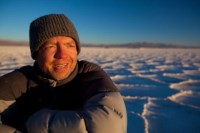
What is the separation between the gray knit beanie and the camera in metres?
1.38

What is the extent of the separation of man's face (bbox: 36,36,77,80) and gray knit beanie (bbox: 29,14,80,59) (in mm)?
30

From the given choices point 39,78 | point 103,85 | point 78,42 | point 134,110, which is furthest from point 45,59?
point 134,110

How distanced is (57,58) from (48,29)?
0.16 metres

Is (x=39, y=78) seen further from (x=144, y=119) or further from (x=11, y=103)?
(x=144, y=119)

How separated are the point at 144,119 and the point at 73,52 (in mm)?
1440

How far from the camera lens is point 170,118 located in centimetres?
267

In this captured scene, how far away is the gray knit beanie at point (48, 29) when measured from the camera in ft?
4.53

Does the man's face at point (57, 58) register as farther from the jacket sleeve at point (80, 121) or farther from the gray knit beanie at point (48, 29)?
the jacket sleeve at point (80, 121)

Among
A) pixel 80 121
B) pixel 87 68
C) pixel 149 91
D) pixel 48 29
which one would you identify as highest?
pixel 48 29

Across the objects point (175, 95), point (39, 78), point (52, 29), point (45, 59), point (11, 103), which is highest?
point (52, 29)

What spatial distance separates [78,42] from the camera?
1527mm

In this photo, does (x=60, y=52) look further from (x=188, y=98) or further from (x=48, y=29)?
(x=188, y=98)

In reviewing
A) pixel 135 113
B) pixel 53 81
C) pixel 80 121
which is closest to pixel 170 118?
pixel 135 113

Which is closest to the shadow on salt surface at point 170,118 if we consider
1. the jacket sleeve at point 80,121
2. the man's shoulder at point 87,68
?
the man's shoulder at point 87,68
